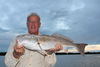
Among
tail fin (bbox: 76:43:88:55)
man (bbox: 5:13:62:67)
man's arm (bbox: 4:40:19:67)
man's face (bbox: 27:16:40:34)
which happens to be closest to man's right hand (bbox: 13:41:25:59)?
man (bbox: 5:13:62:67)

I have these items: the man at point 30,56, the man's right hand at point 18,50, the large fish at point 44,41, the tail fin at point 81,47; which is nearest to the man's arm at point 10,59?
the man at point 30,56

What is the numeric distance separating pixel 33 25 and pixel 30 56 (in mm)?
858

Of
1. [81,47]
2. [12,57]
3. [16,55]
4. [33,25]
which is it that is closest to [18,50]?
[16,55]

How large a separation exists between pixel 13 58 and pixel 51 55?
1.03 metres

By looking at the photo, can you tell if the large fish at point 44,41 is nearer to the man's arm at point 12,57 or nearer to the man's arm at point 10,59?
the man's arm at point 12,57

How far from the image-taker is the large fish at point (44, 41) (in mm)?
5895

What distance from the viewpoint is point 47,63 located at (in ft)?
22.0

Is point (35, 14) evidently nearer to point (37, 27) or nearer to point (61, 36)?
point (37, 27)

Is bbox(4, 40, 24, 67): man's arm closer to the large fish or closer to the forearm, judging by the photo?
the forearm

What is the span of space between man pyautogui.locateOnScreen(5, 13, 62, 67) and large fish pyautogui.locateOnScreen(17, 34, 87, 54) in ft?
0.65

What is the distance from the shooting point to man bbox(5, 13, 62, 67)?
640cm

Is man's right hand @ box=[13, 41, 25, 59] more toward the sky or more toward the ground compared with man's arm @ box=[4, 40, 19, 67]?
more toward the sky

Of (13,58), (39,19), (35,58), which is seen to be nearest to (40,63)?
(35,58)

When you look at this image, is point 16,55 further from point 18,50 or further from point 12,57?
point 18,50
